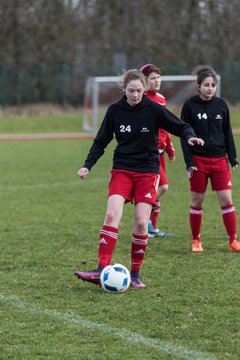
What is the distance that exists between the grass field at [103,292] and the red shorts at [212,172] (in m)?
0.70

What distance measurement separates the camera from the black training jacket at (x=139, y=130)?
20.7 feet

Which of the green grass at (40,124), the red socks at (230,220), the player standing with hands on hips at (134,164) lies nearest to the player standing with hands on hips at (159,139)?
the red socks at (230,220)

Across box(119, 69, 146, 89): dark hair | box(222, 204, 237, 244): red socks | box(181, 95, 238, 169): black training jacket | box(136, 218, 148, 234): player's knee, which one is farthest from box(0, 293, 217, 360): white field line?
box(222, 204, 237, 244): red socks

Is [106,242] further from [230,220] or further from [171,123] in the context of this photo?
[230,220]

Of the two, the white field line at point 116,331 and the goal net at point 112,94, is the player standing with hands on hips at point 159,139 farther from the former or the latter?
the goal net at point 112,94

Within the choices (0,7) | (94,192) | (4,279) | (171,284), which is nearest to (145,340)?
(171,284)

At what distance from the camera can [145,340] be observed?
15.7ft

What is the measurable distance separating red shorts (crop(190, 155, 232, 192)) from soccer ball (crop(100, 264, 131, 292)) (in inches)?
76.4

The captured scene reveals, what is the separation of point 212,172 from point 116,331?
308 centimetres

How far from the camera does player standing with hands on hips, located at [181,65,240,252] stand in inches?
297

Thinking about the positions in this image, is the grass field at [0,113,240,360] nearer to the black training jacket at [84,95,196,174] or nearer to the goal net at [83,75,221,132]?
the black training jacket at [84,95,196,174]

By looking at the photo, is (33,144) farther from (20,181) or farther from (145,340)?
(145,340)

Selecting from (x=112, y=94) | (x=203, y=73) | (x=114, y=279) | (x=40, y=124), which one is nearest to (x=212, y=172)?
(x=203, y=73)

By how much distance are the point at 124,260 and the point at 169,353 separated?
2787 mm
